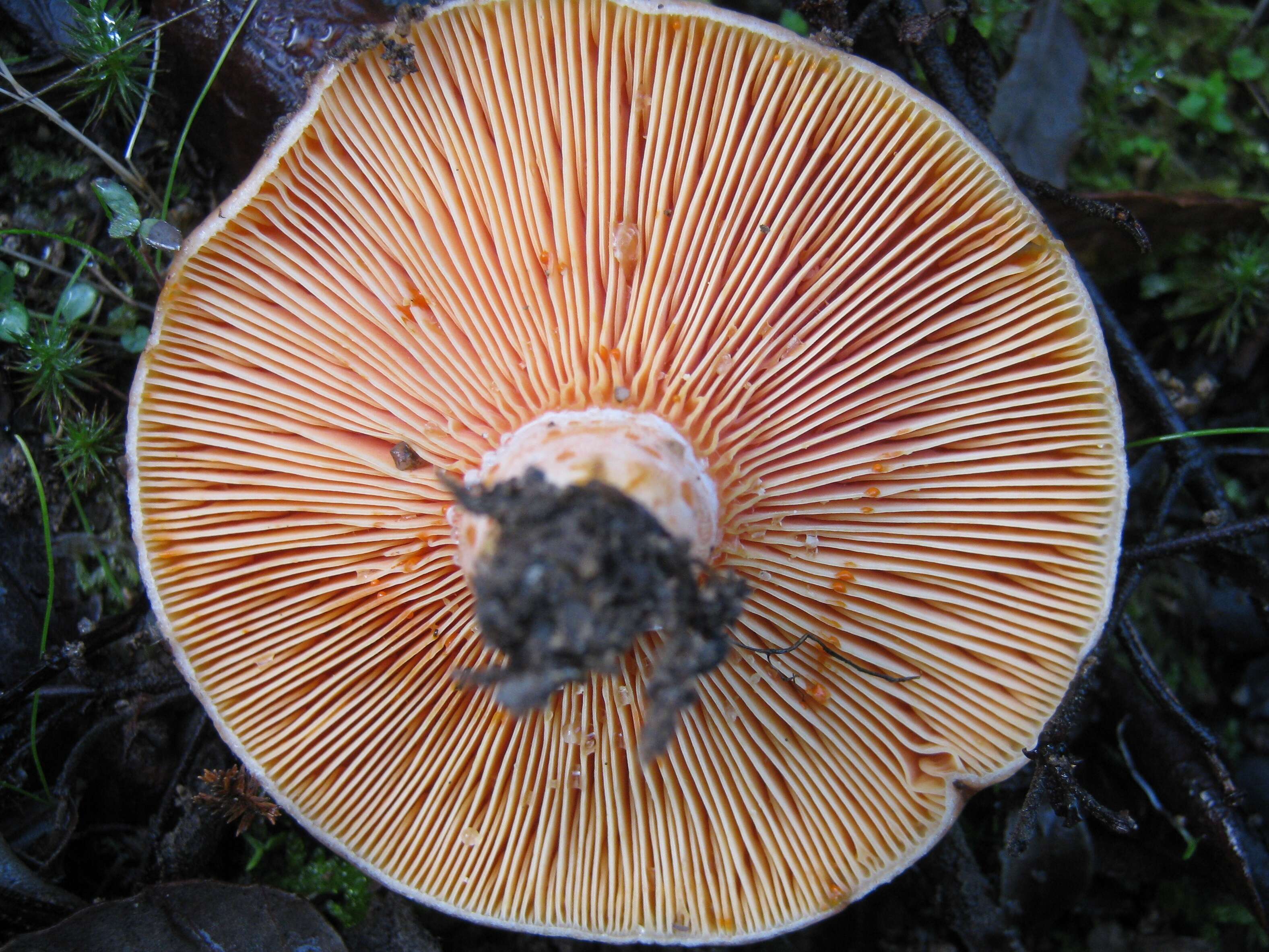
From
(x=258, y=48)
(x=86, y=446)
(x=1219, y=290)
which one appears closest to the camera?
(x=258, y=48)

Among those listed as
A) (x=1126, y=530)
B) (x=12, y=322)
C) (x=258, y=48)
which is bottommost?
(x=1126, y=530)

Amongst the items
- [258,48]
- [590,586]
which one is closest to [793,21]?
[258,48]

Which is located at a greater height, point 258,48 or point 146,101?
point 258,48

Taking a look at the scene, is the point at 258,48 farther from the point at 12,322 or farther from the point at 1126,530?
the point at 1126,530

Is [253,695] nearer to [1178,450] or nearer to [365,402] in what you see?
[365,402]

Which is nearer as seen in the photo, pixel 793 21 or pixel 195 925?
pixel 195 925

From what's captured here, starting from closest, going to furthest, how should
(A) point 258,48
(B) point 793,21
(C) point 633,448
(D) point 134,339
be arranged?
(C) point 633,448, (A) point 258,48, (D) point 134,339, (B) point 793,21

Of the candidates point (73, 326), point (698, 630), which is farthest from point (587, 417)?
point (73, 326)

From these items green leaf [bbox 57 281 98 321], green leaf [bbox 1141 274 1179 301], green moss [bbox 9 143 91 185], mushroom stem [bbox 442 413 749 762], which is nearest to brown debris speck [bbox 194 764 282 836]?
mushroom stem [bbox 442 413 749 762]
